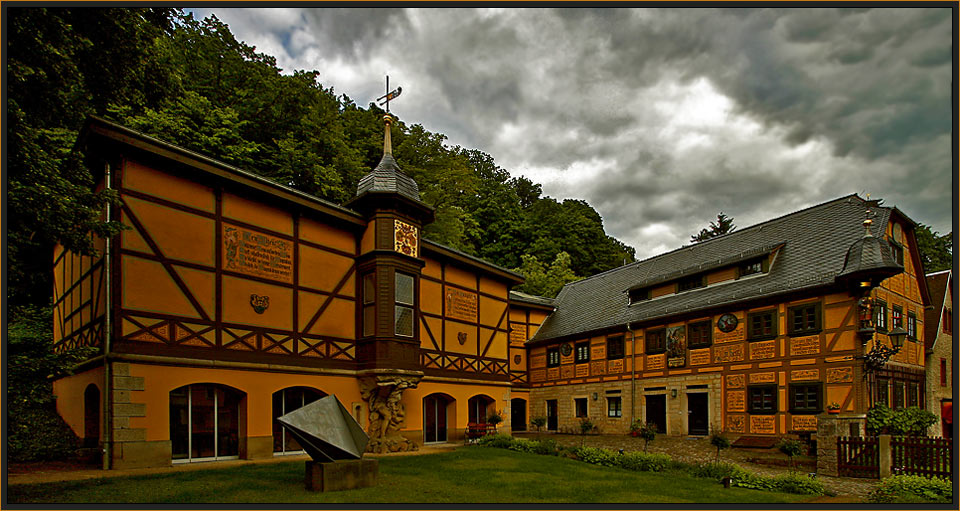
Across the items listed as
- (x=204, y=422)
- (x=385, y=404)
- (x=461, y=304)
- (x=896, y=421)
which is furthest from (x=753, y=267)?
(x=204, y=422)

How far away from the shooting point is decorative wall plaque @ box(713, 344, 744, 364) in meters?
20.5

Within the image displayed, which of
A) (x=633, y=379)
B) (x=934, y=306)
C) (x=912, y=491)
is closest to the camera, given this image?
(x=912, y=491)

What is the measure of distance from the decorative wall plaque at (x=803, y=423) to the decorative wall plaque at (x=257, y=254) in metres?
16.6

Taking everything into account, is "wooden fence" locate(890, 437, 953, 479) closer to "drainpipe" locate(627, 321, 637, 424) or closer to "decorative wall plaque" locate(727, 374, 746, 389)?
"decorative wall plaque" locate(727, 374, 746, 389)

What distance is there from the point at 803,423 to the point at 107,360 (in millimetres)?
19631

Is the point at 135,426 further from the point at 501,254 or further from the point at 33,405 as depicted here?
the point at 501,254

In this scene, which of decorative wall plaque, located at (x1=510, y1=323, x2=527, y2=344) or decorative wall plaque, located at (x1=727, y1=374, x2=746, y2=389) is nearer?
decorative wall plaque, located at (x1=727, y1=374, x2=746, y2=389)

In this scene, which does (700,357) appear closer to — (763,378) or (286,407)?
(763,378)

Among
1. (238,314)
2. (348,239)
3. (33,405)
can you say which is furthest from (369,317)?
(33,405)

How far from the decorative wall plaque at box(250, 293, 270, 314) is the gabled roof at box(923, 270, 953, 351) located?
23547mm

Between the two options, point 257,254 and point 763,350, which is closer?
point 257,254

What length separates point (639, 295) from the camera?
2634 centimetres

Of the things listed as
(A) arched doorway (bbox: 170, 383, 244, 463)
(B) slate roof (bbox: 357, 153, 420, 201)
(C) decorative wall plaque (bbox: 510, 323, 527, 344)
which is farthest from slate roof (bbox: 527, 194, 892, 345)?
(A) arched doorway (bbox: 170, 383, 244, 463)

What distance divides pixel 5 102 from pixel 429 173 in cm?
2713
